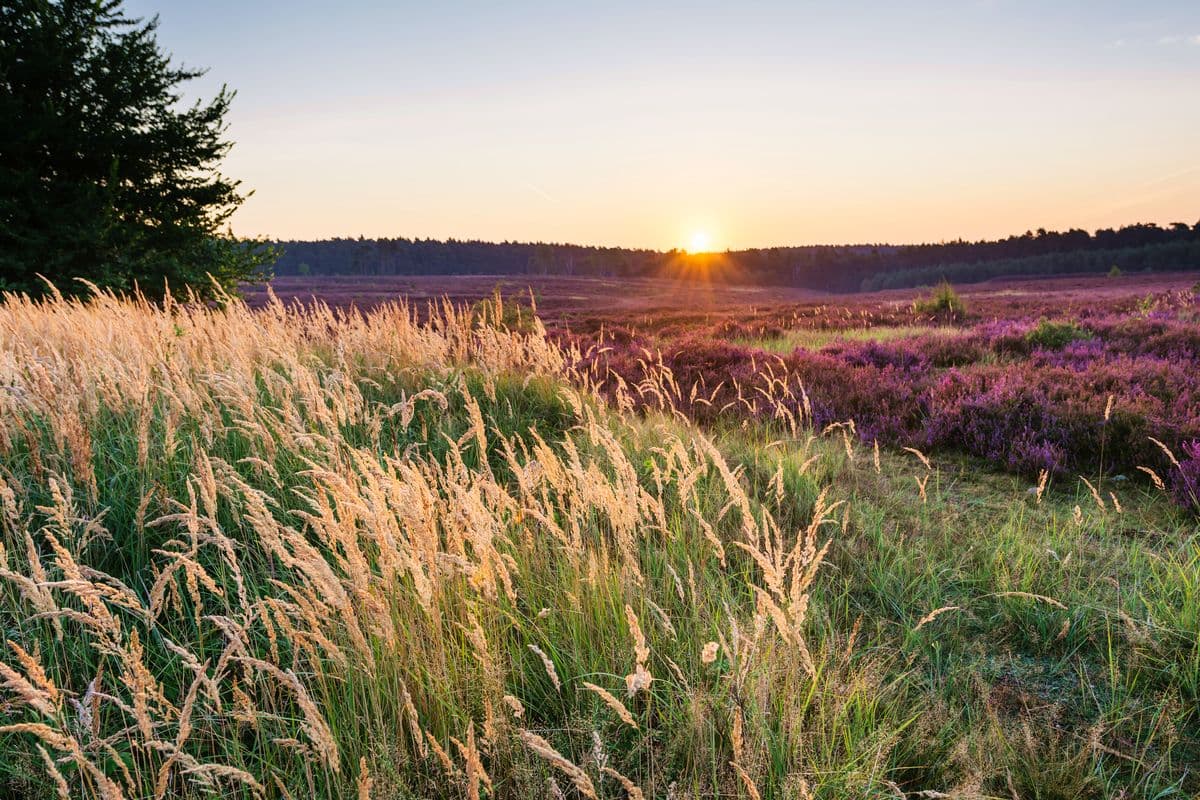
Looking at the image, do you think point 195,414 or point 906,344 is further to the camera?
point 906,344

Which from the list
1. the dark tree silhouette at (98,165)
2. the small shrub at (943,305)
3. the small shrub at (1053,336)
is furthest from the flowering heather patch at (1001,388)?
the dark tree silhouette at (98,165)

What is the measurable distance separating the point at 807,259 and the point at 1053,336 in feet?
411

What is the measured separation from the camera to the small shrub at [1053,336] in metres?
10.2

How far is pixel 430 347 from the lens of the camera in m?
5.95

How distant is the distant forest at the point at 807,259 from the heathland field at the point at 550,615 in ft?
267

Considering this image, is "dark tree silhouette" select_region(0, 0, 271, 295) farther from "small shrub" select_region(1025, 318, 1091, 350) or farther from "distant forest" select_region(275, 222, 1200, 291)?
"distant forest" select_region(275, 222, 1200, 291)

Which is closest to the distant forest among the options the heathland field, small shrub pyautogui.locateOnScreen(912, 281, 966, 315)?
small shrub pyautogui.locateOnScreen(912, 281, 966, 315)

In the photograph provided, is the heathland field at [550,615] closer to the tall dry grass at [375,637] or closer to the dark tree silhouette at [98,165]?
the tall dry grass at [375,637]

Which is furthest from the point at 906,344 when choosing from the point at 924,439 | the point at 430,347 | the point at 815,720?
the point at 815,720

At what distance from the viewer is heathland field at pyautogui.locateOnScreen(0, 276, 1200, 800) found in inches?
67.6

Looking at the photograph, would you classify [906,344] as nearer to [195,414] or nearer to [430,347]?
[430,347]

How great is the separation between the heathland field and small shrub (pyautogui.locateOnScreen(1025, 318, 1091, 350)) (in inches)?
209

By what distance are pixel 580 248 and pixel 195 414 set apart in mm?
154107

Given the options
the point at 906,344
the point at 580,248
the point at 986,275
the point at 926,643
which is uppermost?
the point at 580,248
